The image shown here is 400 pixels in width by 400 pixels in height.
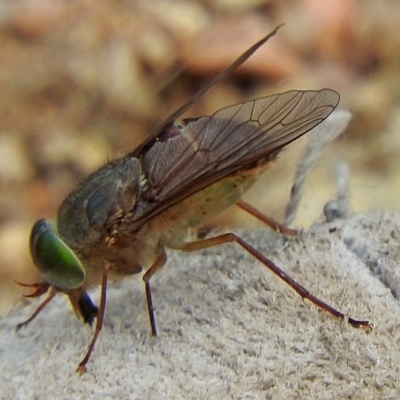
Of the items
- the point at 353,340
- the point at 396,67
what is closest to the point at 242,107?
the point at 353,340

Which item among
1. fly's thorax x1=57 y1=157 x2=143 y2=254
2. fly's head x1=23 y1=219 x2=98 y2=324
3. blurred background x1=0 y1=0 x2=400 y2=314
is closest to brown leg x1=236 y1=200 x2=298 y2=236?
fly's thorax x1=57 y1=157 x2=143 y2=254

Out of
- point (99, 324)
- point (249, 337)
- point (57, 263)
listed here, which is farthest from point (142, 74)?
point (249, 337)

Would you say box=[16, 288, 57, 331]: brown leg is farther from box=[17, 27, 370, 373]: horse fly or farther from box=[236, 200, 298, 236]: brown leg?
box=[236, 200, 298, 236]: brown leg

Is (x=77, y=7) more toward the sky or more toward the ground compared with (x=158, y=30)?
more toward the sky

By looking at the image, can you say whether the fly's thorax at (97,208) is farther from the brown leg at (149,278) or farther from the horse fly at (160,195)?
the brown leg at (149,278)

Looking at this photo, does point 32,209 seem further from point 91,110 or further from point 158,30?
point 158,30

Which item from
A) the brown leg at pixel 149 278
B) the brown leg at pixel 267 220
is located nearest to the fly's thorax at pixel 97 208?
the brown leg at pixel 149 278

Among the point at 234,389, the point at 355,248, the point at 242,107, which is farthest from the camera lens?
the point at 242,107
